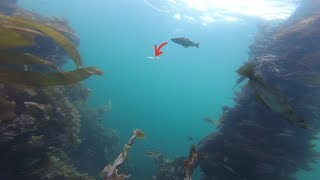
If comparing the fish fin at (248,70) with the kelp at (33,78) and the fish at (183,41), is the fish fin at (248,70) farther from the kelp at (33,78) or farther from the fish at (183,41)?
the fish at (183,41)

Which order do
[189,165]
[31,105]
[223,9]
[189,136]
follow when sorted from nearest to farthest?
1. [189,165]
2. [31,105]
3. [189,136]
4. [223,9]

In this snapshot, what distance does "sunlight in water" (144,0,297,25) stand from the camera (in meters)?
20.6

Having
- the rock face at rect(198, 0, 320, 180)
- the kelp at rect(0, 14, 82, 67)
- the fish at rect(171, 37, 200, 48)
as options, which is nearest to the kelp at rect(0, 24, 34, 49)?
the kelp at rect(0, 14, 82, 67)

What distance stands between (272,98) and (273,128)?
4332mm

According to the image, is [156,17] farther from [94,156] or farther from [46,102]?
[46,102]

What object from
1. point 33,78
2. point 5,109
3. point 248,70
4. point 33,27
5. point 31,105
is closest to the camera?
point 33,78

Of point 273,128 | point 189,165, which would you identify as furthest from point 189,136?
point 189,165

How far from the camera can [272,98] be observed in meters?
3.80

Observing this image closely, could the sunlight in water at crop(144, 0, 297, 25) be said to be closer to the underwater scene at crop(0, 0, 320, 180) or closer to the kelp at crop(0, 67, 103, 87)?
the underwater scene at crop(0, 0, 320, 180)

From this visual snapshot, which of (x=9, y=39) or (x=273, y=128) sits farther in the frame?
(x=273, y=128)

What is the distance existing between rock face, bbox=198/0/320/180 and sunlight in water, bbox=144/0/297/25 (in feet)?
35.6

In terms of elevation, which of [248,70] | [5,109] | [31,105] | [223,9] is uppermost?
[223,9]

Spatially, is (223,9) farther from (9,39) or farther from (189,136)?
(9,39)

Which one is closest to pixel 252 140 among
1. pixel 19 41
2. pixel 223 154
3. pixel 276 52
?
pixel 223 154
